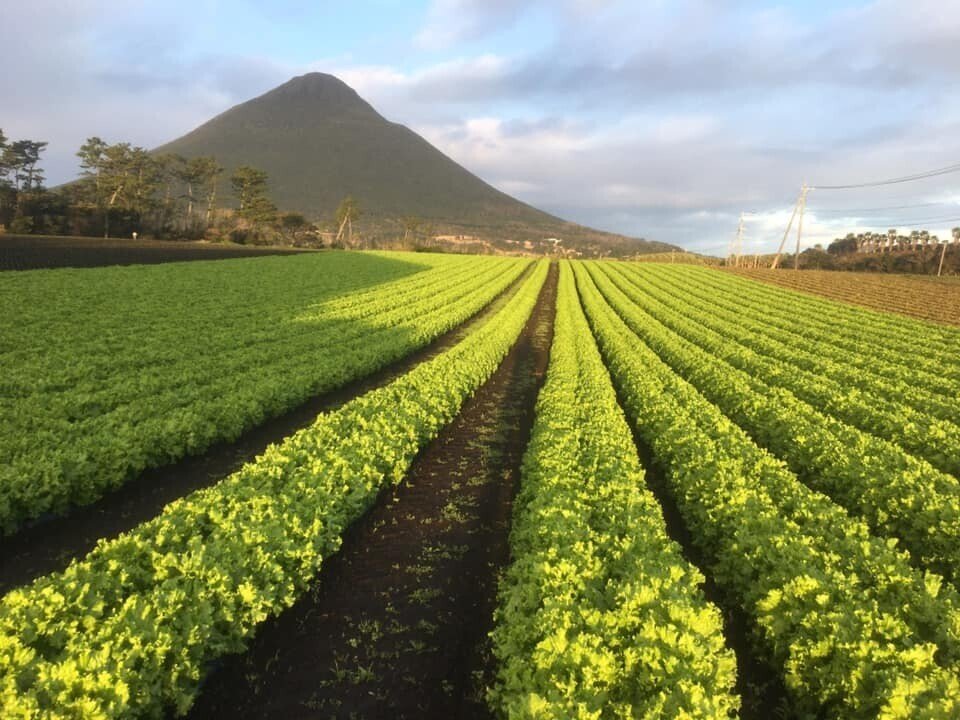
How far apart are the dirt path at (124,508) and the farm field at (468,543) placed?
7 cm

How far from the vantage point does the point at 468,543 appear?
830 cm

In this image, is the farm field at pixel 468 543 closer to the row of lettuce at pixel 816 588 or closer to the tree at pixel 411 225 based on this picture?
the row of lettuce at pixel 816 588

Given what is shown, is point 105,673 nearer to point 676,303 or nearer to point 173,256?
point 676,303

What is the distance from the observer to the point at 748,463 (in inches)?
361

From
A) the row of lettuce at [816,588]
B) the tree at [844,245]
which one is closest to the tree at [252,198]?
the row of lettuce at [816,588]

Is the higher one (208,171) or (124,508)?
(208,171)

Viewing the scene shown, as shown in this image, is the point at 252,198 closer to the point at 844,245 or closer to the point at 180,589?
the point at 180,589

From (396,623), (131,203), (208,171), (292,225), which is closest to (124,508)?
(396,623)

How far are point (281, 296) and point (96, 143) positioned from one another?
7562cm

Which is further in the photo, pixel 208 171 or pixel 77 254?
pixel 208 171

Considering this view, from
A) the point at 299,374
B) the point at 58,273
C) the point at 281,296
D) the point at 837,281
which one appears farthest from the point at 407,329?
the point at 837,281

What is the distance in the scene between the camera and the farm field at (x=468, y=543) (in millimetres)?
4527

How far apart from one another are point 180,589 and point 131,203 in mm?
93759

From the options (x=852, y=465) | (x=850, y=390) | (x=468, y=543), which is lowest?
(x=468, y=543)
